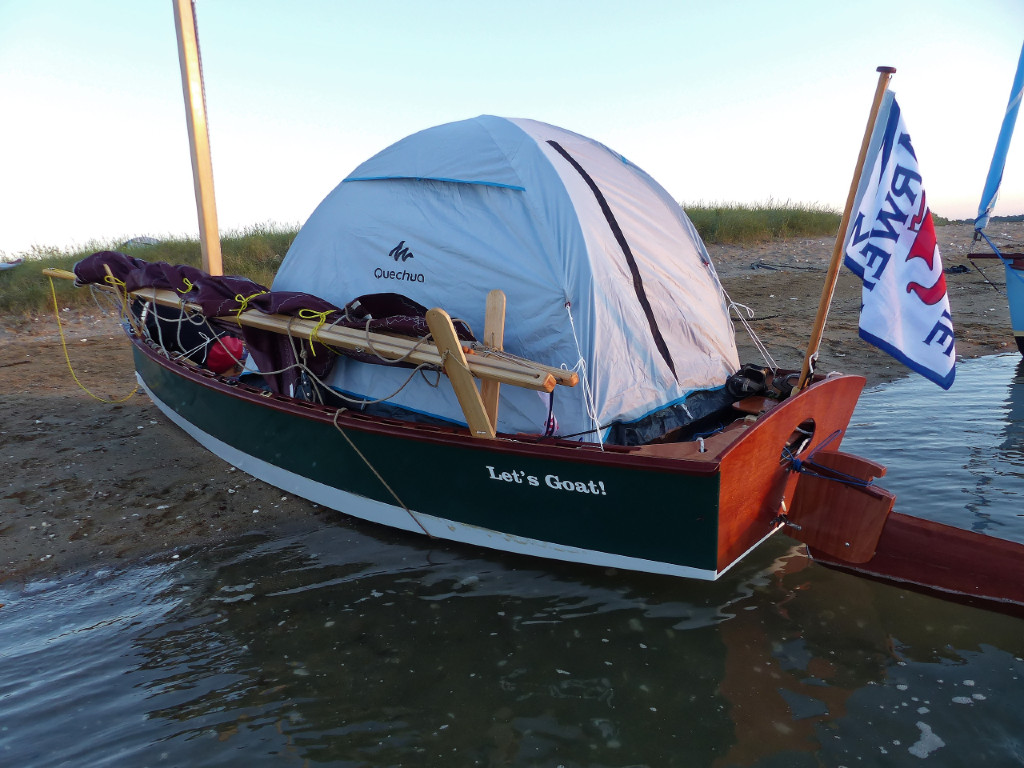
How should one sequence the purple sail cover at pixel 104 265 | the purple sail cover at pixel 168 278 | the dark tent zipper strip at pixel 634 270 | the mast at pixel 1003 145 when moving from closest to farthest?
the dark tent zipper strip at pixel 634 270 → the purple sail cover at pixel 168 278 → the purple sail cover at pixel 104 265 → the mast at pixel 1003 145

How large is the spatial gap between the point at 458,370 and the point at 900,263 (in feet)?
9.00

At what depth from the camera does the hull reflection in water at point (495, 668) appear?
3.27 meters

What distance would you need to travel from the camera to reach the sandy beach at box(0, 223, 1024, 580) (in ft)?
18.0

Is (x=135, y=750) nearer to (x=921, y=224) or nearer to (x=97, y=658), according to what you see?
(x=97, y=658)

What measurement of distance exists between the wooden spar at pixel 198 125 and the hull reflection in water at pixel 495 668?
193 inches

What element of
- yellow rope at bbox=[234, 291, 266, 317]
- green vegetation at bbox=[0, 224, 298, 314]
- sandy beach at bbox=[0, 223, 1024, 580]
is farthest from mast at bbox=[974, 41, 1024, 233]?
green vegetation at bbox=[0, 224, 298, 314]

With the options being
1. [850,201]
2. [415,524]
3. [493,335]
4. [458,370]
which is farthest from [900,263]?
[415,524]

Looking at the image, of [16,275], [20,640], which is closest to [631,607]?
[20,640]

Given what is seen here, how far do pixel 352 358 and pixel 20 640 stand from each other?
2801 millimetres

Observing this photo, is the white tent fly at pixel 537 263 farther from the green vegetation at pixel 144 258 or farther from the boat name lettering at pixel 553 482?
the green vegetation at pixel 144 258

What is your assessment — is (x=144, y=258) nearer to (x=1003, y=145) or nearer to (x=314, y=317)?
(x=314, y=317)

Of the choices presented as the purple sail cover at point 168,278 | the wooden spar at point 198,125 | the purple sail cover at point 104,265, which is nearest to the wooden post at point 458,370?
the purple sail cover at point 168,278

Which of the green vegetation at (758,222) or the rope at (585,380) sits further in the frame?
the green vegetation at (758,222)

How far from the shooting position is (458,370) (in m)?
4.17
